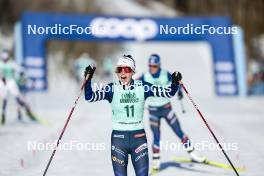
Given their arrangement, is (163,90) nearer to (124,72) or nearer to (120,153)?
(124,72)

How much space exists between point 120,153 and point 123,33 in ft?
67.8

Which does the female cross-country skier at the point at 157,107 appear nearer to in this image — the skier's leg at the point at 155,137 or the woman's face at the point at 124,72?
the skier's leg at the point at 155,137

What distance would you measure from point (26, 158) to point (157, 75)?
2886 mm

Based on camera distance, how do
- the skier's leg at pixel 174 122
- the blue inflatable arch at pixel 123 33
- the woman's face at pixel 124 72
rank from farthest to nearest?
the blue inflatable arch at pixel 123 33, the skier's leg at pixel 174 122, the woman's face at pixel 124 72

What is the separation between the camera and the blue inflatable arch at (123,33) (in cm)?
2592

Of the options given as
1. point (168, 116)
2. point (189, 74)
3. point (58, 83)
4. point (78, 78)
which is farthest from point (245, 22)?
point (168, 116)

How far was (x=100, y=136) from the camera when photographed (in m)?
14.0

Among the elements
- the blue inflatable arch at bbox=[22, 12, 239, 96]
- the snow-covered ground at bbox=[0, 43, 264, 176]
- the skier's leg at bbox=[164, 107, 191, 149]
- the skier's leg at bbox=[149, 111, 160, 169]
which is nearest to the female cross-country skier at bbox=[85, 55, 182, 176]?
the snow-covered ground at bbox=[0, 43, 264, 176]

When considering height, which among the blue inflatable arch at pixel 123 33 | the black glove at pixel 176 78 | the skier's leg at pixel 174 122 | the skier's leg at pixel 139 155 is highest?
the blue inflatable arch at pixel 123 33

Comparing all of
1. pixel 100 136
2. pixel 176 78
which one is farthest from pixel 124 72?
pixel 100 136

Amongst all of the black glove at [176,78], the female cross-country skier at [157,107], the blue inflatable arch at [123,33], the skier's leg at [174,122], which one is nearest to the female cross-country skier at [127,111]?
the black glove at [176,78]

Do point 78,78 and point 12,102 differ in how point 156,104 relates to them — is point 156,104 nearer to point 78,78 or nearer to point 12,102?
point 12,102

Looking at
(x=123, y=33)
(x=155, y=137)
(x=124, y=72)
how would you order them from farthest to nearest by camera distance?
(x=123, y=33) → (x=155, y=137) → (x=124, y=72)

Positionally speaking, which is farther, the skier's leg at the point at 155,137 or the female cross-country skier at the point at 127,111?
the skier's leg at the point at 155,137
